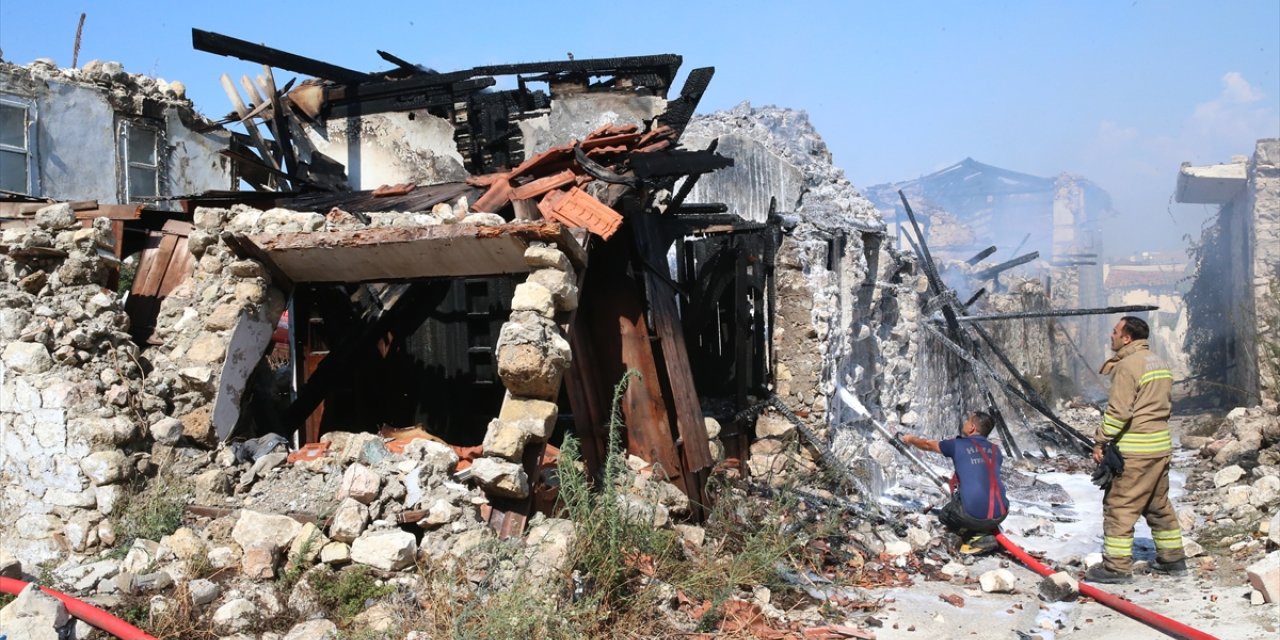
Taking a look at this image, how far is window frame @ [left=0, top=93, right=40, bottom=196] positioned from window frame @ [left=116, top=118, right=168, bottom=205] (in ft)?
3.80

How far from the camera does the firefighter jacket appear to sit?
632cm

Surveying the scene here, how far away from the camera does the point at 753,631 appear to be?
189 inches

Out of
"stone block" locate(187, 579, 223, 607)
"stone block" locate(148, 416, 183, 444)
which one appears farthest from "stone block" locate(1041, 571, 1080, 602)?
"stone block" locate(148, 416, 183, 444)

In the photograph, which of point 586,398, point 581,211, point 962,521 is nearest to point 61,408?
point 586,398

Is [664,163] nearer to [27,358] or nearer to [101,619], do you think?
[27,358]

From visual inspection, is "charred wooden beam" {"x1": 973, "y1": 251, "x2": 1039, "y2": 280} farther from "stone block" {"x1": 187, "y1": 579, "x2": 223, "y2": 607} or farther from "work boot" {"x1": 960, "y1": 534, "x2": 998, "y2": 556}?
"stone block" {"x1": 187, "y1": 579, "x2": 223, "y2": 607}

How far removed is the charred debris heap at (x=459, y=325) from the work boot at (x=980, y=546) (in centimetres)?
151

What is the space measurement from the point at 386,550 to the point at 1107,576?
4457 millimetres

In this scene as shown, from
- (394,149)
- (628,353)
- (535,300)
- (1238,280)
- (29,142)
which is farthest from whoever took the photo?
(1238,280)

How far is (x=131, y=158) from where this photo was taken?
46.5ft

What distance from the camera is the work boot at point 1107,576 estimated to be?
20.6 ft

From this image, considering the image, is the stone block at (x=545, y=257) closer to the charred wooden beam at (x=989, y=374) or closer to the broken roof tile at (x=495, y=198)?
the broken roof tile at (x=495, y=198)

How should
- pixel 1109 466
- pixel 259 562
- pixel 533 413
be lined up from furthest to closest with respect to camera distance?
1. pixel 1109 466
2. pixel 533 413
3. pixel 259 562

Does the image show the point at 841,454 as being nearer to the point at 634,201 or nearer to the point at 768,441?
the point at 768,441
